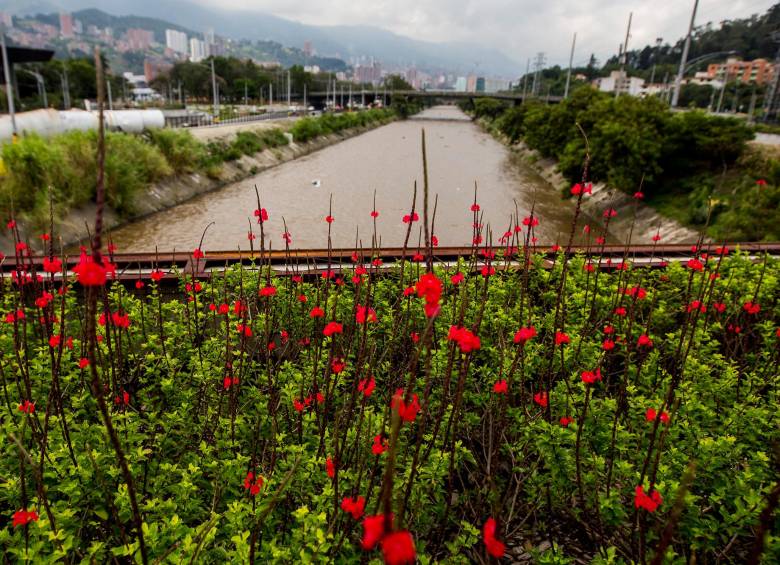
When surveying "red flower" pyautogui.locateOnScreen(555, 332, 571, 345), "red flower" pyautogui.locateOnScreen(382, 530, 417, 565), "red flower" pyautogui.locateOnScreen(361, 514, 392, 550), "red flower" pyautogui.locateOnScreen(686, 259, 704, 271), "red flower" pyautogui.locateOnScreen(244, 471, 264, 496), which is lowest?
"red flower" pyautogui.locateOnScreen(244, 471, 264, 496)

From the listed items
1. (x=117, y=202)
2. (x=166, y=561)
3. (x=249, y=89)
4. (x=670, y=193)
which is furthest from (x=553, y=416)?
(x=249, y=89)

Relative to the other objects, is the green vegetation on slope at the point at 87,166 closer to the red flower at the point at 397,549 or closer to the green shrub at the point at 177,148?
the green shrub at the point at 177,148

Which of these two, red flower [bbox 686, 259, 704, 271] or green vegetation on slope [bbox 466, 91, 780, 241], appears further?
green vegetation on slope [bbox 466, 91, 780, 241]

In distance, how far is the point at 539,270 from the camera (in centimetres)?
632

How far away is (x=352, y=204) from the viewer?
22.7 m

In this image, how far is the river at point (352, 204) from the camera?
17.4 m

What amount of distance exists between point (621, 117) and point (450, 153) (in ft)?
76.8

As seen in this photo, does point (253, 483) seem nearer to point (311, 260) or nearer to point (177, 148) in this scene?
point (311, 260)

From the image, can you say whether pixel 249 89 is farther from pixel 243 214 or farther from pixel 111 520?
pixel 111 520

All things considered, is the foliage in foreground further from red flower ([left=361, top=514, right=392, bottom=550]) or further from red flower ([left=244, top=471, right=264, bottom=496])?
red flower ([left=361, top=514, right=392, bottom=550])

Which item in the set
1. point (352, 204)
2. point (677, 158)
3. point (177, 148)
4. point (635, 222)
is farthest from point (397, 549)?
point (177, 148)

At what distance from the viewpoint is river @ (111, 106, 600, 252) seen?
17.4m

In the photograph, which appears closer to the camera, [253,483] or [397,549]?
[397,549]

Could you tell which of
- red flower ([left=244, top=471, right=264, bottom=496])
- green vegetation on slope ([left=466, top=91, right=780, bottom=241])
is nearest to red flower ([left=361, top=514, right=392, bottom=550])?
red flower ([left=244, top=471, right=264, bottom=496])
